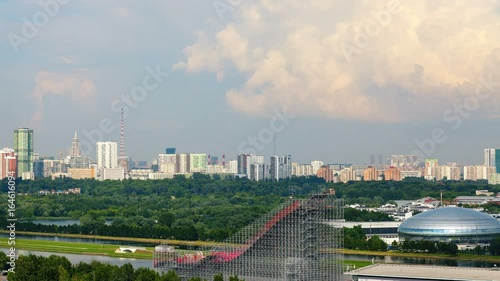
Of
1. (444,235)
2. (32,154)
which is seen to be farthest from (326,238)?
(32,154)

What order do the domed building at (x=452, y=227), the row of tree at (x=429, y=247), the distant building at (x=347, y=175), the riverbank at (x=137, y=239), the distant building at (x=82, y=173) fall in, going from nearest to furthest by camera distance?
the row of tree at (x=429, y=247) < the riverbank at (x=137, y=239) < the domed building at (x=452, y=227) < the distant building at (x=347, y=175) < the distant building at (x=82, y=173)

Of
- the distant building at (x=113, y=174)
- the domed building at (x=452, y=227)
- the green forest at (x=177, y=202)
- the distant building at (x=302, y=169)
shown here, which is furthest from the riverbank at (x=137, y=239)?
the distant building at (x=302, y=169)

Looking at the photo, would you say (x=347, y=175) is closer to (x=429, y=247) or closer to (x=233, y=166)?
(x=233, y=166)

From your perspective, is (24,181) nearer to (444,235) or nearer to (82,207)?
(82,207)

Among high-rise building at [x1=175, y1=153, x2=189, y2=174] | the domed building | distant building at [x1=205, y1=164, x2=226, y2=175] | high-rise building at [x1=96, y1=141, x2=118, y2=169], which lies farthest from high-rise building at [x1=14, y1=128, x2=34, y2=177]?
the domed building

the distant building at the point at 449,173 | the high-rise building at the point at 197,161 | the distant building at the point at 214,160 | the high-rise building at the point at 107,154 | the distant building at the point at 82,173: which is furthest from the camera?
the distant building at the point at 214,160

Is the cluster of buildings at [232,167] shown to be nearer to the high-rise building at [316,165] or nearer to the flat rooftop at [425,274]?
the high-rise building at [316,165]

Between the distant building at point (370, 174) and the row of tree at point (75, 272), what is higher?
the distant building at point (370, 174)
